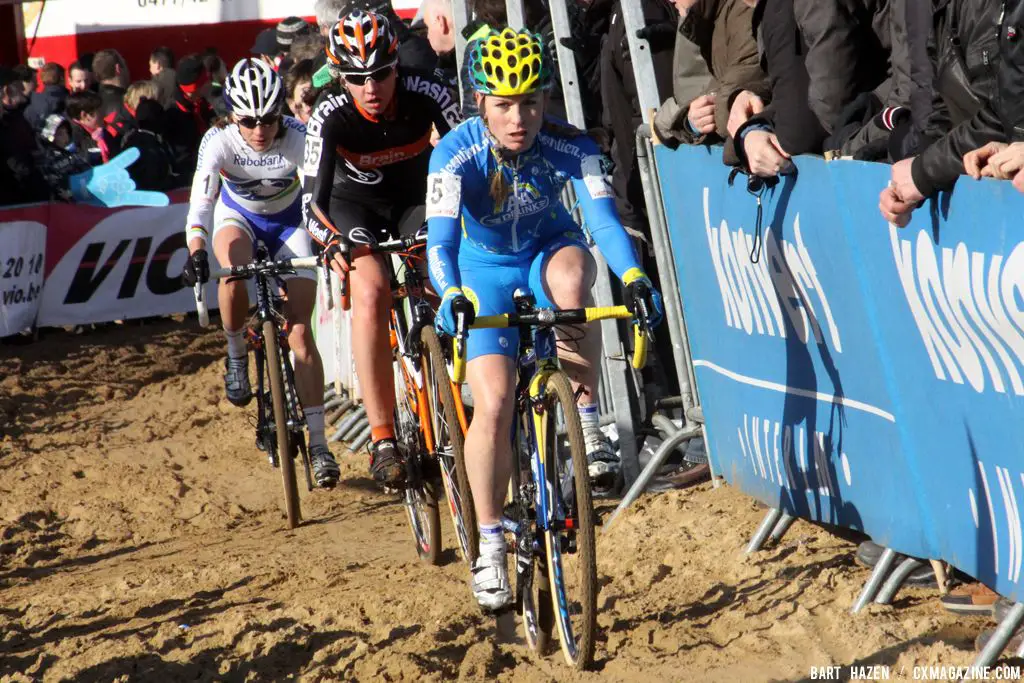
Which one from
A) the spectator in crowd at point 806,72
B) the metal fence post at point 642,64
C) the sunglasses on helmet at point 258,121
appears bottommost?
the spectator in crowd at point 806,72

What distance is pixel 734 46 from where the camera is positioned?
6395 millimetres

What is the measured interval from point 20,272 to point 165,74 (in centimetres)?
425

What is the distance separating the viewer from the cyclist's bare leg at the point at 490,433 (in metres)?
5.43

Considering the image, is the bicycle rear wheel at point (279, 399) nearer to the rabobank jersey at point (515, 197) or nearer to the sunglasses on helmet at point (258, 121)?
the sunglasses on helmet at point (258, 121)

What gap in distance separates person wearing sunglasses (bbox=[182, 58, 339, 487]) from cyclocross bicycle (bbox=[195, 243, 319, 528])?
0.39 feet

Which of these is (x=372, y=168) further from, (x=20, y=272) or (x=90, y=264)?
(x=90, y=264)

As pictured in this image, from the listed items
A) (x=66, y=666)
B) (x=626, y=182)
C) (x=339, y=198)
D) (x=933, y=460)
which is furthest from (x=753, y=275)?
(x=66, y=666)

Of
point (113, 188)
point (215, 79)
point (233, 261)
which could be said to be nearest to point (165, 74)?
point (215, 79)

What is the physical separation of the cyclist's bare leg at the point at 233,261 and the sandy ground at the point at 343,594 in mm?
1325

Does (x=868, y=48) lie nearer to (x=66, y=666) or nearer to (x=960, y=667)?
(x=960, y=667)

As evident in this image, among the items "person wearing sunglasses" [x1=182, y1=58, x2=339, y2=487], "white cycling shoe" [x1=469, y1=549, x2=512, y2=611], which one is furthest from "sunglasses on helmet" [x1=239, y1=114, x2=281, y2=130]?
"white cycling shoe" [x1=469, y1=549, x2=512, y2=611]

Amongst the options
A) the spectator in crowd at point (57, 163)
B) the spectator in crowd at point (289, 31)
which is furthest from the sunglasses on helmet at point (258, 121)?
the spectator in crowd at point (57, 163)

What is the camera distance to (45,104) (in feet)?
53.7

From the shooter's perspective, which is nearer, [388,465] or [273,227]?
[388,465]
